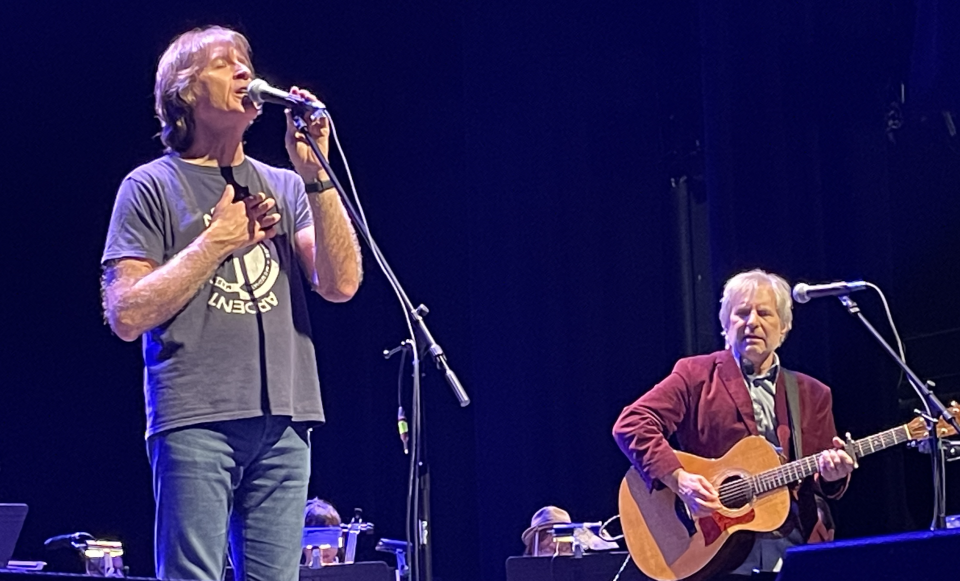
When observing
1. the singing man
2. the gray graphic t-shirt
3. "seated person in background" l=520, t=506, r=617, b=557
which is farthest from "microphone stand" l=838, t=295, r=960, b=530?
the gray graphic t-shirt

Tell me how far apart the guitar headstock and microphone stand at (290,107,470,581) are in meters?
1.80

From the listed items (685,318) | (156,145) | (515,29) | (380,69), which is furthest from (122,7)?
(685,318)

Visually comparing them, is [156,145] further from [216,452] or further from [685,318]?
[216,452]

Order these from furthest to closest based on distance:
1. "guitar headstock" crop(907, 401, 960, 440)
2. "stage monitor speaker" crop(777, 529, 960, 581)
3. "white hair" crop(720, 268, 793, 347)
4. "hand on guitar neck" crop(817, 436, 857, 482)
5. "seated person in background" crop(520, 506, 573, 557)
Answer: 1. "seated person in background" crop(520, 506, 573, 557)
2. "white hair" crop(720, 268, 793, 347)
3. "hand on guitar neck" crop(817, 436, 857, 482)
4. "guitar headstock" crop(907, 401, 960, 440)
5. "stage monitor speaker" crop(777, 529, 960, 581)

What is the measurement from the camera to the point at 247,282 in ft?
8.64

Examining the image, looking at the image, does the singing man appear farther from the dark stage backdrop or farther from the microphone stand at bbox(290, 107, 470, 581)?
the dark stage backdrop

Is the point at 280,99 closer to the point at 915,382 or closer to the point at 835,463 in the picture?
the point at 915,382

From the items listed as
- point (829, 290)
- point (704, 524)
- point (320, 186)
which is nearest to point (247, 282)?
point (320, 186)

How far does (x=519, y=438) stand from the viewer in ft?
24.2

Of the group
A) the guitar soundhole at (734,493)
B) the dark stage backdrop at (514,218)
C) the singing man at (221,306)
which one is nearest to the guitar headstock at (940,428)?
the guitar soundhole at (734,493)

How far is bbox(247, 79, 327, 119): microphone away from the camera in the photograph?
2.58 m

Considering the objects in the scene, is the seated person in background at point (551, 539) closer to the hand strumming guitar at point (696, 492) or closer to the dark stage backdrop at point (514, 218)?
the hand strumming guitar at point (696, 492)

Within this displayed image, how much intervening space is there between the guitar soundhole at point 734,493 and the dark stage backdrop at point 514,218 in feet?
5.46

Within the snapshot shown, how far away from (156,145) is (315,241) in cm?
428
